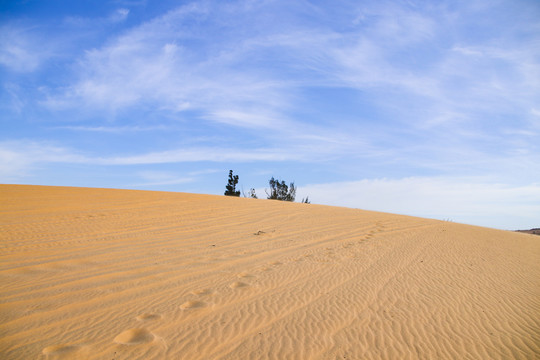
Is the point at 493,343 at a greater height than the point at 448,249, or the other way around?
the point at 448,249

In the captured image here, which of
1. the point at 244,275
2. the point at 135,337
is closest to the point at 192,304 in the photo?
the point at 135,337

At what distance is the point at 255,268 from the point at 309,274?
2.81 feet

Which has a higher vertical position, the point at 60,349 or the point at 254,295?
the point at 254,295

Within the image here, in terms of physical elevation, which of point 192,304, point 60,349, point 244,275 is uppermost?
point 244,275

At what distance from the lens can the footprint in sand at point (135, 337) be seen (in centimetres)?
270

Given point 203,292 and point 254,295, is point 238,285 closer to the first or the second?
point 254,295

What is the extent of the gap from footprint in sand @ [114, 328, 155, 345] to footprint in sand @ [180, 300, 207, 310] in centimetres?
54

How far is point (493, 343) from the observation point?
3002 millimetres

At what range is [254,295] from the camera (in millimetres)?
3797

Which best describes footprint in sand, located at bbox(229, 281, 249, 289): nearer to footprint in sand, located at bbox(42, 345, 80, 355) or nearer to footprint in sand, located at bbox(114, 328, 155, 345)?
footprint in sand, located at bbox(114, 328, 155, 345)

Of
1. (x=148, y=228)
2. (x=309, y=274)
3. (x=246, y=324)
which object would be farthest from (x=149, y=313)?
(x=148, y=228)

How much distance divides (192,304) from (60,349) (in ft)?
4.14

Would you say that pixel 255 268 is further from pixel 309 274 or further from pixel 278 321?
pixel 278 321

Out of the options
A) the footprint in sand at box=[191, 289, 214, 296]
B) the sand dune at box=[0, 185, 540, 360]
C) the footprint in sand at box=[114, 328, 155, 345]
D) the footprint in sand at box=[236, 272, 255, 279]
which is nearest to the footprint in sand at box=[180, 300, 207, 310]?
the sand dune at box=[0, 185, 540, 360]
